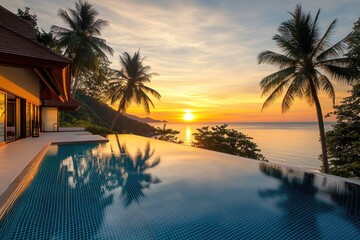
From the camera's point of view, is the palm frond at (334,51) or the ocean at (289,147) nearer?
the palm frond at (334,51)

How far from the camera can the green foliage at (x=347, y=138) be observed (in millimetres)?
10547

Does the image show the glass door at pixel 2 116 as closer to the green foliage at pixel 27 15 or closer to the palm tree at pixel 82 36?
the palm tree at pixel 82 36

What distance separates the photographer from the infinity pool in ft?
8.64

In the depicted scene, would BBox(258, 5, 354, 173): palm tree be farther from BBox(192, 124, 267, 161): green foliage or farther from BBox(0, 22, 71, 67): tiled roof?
BBox(0, 22, 71, 67): tiled roof

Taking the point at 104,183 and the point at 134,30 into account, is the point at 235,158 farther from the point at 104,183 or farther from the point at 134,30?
the point at 134,30

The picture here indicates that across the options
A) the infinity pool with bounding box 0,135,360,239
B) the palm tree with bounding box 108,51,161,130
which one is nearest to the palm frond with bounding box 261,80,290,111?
the infinity pool with bounding box 0,135,360,239

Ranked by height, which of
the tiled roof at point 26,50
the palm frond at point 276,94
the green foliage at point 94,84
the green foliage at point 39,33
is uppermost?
the green foliage at point 39,33

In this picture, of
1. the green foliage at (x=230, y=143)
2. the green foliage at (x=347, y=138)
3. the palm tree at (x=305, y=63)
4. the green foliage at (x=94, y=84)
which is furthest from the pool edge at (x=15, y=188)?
the green foliage at (x=94, y=84)

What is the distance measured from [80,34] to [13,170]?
17.9m

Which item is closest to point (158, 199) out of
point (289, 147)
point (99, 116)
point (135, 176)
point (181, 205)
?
point (181, 205)

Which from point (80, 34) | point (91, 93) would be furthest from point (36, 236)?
point (91, 93)

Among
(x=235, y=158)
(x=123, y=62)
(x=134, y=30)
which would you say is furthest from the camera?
(x=123, y=62)

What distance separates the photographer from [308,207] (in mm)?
3498

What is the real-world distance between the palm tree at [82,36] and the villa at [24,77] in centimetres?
382
